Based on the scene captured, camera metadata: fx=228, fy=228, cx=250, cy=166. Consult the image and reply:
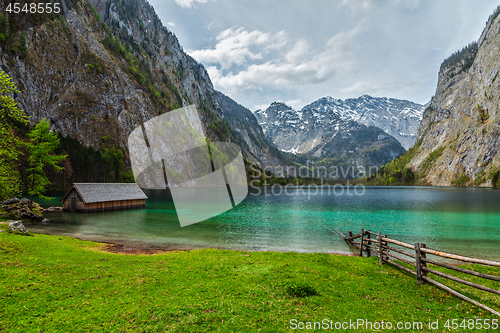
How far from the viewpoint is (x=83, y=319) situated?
26.8 feet

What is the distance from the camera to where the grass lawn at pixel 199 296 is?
829 centimetres

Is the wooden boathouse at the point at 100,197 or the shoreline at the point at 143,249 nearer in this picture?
the shoreline at the point at 143,249

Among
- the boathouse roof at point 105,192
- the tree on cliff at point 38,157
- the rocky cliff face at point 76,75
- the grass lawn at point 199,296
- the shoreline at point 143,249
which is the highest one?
the rocky cliff face at point 76,75

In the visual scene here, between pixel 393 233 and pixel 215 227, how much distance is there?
27.9 m

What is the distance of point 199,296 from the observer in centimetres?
1061

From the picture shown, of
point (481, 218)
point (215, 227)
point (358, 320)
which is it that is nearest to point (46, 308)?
point (358, 320)

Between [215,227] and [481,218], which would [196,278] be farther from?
[481,218]

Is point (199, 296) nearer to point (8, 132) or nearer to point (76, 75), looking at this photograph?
point (8, 132)

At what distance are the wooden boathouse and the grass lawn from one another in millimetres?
37877

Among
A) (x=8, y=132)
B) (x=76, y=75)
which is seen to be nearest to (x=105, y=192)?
(x=8, y=132)

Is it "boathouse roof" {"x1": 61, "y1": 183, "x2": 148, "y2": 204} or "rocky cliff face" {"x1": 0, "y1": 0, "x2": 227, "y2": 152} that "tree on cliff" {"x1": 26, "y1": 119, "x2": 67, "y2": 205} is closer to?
"boathouse roof" {"x1": 61, "y1": 183, "x2": 148, "y2": 204}

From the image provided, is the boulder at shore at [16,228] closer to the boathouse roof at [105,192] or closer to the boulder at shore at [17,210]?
the boulder at shore at [17,210]

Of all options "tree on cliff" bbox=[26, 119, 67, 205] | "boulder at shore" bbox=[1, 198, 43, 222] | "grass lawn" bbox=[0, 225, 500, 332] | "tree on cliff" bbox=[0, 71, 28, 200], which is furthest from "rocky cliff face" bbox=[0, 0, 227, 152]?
"grass lawn" bbox=[0, 225, 500, 332]

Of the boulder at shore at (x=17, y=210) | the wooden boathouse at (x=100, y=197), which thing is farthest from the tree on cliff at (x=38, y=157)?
the wooden boathouse at (x=100, y=197)
